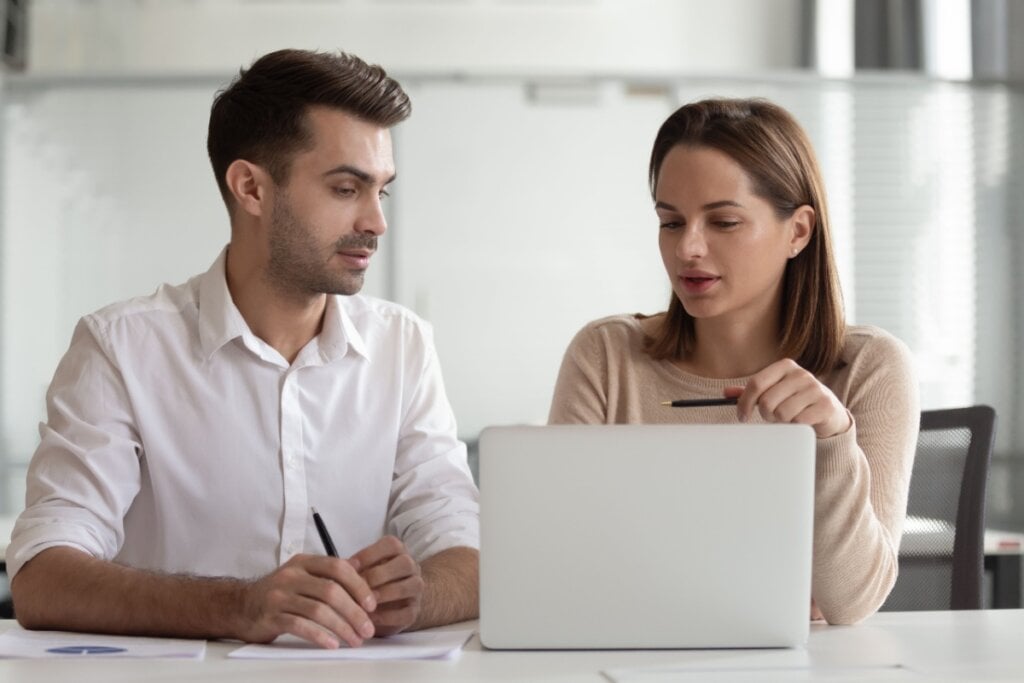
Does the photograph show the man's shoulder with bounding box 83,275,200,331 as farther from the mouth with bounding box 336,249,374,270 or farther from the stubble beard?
the mouth with bounding box 336,249,374,270

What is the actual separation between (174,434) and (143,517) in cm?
13

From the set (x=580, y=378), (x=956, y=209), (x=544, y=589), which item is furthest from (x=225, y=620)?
(x=956, y=209)

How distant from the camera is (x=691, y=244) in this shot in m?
1.85

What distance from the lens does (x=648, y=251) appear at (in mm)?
4473

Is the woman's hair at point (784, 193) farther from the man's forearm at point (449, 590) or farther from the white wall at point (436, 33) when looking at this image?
the white wall at point (436, 33)

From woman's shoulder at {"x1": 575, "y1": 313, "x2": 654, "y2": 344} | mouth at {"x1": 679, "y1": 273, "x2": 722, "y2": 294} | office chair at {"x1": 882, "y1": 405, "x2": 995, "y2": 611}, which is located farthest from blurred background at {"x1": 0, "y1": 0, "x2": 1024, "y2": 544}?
mouth at {"x1": 679, "y1": 273, "x2": 722, "y2": 294}

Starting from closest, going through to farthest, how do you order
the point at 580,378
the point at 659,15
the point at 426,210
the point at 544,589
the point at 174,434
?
the point at 544,589 → the point at 174,434 → the point at 580,378 → the point at 426,210 → the point at 659,15

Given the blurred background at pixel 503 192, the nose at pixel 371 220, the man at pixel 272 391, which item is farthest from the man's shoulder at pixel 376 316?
the blurred background at pixel 503 192

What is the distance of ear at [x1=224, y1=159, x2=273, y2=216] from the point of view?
1.97 meters

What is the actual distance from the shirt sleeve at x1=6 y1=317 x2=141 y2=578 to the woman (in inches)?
25.9

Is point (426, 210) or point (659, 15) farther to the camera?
point (659, 15)

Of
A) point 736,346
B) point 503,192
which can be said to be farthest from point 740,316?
point 503,192

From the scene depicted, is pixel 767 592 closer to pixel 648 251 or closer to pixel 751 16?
pixel 648 251

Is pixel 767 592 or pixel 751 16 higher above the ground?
pixel 751 16
